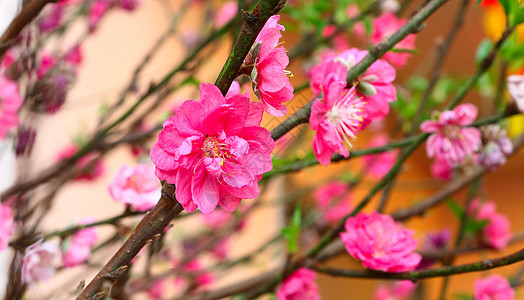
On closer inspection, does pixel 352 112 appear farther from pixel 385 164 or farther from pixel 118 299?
pixel 385 164

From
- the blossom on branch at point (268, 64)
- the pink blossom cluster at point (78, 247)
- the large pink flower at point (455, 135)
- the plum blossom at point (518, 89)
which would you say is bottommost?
the pink blossom cluster at point (78, 247)

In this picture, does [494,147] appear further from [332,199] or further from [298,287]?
[332,199]

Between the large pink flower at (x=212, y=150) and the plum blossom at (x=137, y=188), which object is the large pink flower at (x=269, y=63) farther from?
the plum blossom at (x=137, y=188)

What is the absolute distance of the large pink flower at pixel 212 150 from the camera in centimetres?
28

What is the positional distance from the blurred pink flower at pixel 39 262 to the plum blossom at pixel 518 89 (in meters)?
0.53

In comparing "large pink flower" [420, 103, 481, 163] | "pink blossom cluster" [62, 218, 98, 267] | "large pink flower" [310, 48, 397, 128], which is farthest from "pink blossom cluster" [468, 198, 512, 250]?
"pink blossom cluster" [62, 218, 98, 267]

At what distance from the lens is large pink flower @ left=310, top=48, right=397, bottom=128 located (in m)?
0.39

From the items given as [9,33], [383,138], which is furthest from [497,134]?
[383,138]

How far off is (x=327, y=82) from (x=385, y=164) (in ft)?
2.87

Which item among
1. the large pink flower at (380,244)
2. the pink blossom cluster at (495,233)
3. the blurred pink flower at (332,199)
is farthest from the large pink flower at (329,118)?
the blurred pink flower at (332,199)

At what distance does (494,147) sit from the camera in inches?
22.5

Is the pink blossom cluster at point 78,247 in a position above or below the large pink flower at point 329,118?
below

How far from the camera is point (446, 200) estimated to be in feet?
2.43

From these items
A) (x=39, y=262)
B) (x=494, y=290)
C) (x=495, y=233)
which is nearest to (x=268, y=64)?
(x=39, y=262)
